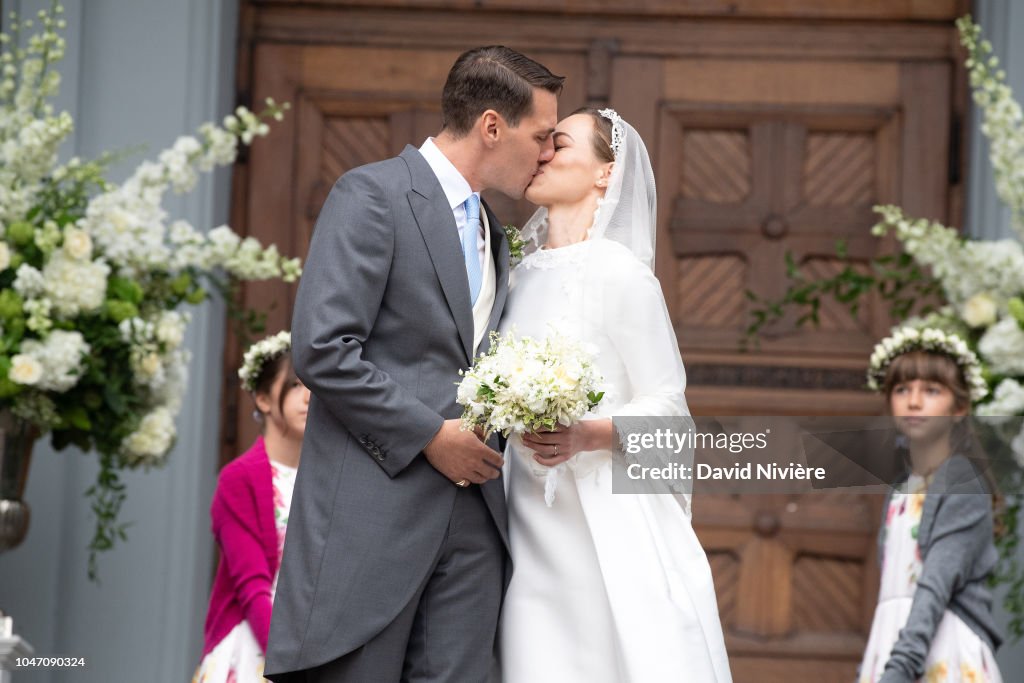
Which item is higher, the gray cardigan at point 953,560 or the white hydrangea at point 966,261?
the white hydrangea at point 966,261

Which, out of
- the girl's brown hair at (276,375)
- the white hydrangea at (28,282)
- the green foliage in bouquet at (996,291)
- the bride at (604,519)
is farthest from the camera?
the green foliage in bouquet at (996,291)

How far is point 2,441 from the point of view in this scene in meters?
4.75

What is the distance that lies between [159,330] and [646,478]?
1.95m

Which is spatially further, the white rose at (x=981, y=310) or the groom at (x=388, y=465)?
the white rose at (x=981, y=310)

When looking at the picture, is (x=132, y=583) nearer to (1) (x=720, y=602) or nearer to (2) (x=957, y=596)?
(1) (x=720, y=602)

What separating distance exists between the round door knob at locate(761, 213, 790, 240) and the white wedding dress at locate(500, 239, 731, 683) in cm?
230

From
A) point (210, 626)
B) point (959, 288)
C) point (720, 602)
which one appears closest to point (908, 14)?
point (959, 288)

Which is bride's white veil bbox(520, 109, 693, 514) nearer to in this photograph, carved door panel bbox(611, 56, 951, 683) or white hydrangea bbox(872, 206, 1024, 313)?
white hydrangea bbox(872, 206, 1024, 313)

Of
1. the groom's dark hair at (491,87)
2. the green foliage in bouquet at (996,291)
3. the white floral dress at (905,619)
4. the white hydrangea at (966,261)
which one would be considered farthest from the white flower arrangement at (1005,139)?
the groom's dark hair at (491,87)

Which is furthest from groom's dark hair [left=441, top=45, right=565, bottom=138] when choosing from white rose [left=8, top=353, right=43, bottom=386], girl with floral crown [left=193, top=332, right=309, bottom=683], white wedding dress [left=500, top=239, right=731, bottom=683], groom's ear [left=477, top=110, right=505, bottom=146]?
white rose [left=8, top=353, right=43, bottom=386]

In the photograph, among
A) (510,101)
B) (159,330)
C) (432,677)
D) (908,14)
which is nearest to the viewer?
(432,677)

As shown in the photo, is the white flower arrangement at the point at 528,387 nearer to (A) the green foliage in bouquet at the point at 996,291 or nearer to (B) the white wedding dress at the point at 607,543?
(B) the white wedding dress at the point at 607,543

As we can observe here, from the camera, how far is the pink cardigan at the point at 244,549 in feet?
14.4

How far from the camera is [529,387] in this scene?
10.3 ft
